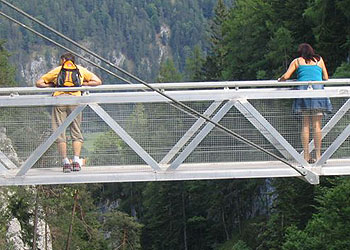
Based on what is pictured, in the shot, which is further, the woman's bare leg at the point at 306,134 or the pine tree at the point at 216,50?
the pine tree at the point at 216,50

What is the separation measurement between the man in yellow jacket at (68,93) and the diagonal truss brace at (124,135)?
0.35m

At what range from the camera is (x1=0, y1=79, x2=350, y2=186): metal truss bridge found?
39.4ft

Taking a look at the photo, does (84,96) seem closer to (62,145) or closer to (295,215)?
(62,145)

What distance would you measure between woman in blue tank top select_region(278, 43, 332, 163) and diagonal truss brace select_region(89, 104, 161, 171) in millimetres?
1991

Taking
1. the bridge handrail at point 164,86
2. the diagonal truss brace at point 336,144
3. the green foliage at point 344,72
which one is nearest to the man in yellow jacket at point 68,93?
the bridge handrail at point 164,86

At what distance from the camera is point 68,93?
12.2 meters

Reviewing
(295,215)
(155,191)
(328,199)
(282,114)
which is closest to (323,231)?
(328,199)

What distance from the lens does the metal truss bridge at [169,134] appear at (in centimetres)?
1201

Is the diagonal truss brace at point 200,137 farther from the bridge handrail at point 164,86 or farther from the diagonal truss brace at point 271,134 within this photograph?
the bridge handrail at point 164,86

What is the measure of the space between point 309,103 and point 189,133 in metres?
1.60

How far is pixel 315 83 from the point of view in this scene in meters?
12.2

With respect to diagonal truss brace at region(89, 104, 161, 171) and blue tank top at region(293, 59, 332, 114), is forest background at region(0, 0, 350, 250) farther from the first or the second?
diagonal truss brace at region(89, 104, 161, 171)

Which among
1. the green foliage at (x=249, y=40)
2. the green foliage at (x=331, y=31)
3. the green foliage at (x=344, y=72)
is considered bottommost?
the green foliage at (x=344, y=72)

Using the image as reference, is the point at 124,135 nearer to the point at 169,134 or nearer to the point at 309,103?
the point at 169,134
